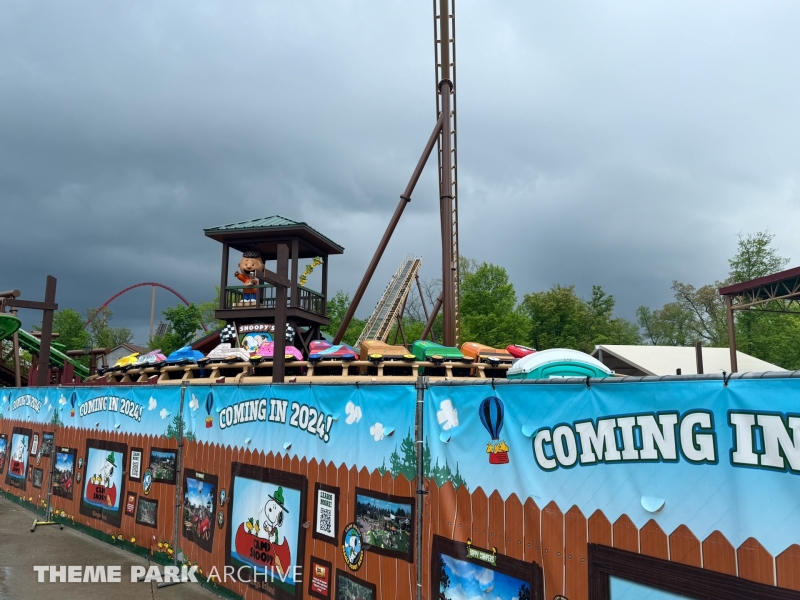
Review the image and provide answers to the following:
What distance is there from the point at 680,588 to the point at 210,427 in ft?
18.9

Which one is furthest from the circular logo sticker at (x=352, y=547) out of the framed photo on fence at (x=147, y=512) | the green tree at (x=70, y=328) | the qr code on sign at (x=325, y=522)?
the green tree at (x=70, y=328)

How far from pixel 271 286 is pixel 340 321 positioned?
33.7m

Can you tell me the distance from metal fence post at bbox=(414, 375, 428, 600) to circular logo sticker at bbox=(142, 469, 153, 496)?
5270 mm

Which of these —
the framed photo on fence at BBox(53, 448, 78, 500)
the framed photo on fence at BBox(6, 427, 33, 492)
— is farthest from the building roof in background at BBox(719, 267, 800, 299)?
the framed photo on fence at BBox(6, 427, 33, 492)

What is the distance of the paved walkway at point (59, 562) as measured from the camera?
692 cm

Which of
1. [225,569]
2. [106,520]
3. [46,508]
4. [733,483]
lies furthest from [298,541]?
[46,508]

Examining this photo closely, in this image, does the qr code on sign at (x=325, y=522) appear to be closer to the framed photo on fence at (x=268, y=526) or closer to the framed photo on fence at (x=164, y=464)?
the framed photo on fence at (x=268, y=526)

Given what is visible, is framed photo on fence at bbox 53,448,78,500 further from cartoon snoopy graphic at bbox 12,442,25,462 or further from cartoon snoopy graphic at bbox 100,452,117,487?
cartoon snoopy graphic at bbox 12,442,25,462

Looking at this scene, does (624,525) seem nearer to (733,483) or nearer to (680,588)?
(680,588)

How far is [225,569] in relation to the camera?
6.77 metres

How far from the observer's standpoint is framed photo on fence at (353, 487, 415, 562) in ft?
15.5

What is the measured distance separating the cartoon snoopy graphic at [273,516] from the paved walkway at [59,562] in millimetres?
1379

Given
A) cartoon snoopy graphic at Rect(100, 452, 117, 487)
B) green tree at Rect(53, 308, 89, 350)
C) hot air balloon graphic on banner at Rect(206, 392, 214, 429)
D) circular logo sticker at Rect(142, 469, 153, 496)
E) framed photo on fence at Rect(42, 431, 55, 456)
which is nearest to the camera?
hot air balloon graphic on banner at Rect(206, 392, 214, 429)

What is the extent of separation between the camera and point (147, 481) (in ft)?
27.9
